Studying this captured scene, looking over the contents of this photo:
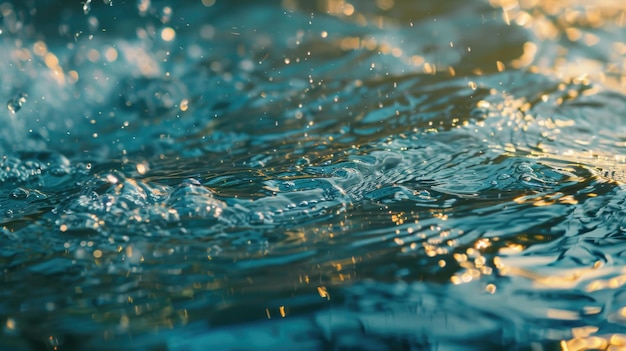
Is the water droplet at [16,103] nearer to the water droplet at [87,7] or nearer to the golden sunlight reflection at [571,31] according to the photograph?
the water droplet at [87,7]

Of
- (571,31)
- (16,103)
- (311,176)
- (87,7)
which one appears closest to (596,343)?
(311,176)

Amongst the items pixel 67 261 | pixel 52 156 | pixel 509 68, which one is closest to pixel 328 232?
pixel 67 261

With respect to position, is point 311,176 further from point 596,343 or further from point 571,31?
point 571,31

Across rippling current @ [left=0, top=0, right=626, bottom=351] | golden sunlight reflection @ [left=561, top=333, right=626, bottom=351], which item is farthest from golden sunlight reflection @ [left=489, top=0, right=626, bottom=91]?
golden sunlight reflection @ [left=561, top=333, right=626, bottom=351]

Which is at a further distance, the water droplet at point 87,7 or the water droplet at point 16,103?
the water droplet at point 87,7

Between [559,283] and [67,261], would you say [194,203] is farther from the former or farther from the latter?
[559,283]

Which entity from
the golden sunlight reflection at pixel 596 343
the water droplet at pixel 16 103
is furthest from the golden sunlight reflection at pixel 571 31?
the water droplet at pixel 16 103
